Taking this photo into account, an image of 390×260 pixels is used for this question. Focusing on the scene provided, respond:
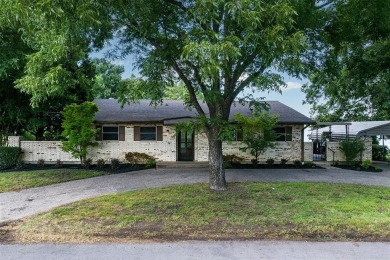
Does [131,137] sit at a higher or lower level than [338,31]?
lower

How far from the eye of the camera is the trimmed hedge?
45.8 ft

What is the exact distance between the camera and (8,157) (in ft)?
46.4

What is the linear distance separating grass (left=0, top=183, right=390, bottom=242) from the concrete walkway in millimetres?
979

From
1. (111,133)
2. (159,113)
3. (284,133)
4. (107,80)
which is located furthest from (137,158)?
(107,80)

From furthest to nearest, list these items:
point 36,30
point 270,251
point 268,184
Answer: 1. point 268,184
2. point 36,30
3. point 270,251

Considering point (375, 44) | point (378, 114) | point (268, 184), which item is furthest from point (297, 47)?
point (378, 114)

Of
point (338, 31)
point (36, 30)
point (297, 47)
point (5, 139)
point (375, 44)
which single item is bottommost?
point (5, 139)

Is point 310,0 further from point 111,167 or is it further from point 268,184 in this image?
point 111,167

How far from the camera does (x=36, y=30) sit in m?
7.58

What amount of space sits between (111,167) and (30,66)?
21.4 feet

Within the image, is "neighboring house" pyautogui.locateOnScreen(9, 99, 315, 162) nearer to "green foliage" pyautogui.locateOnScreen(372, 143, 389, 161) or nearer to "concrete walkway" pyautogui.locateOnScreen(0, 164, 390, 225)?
"concrete walkway" pyautogui.locateOnScreen(0, 164, 390, 225)

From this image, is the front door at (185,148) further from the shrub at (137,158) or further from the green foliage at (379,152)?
the green foliage at (379,152)

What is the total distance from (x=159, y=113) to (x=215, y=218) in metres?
11.6

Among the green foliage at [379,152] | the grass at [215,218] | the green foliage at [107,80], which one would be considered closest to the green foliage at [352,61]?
the green foliage at [379,152]
